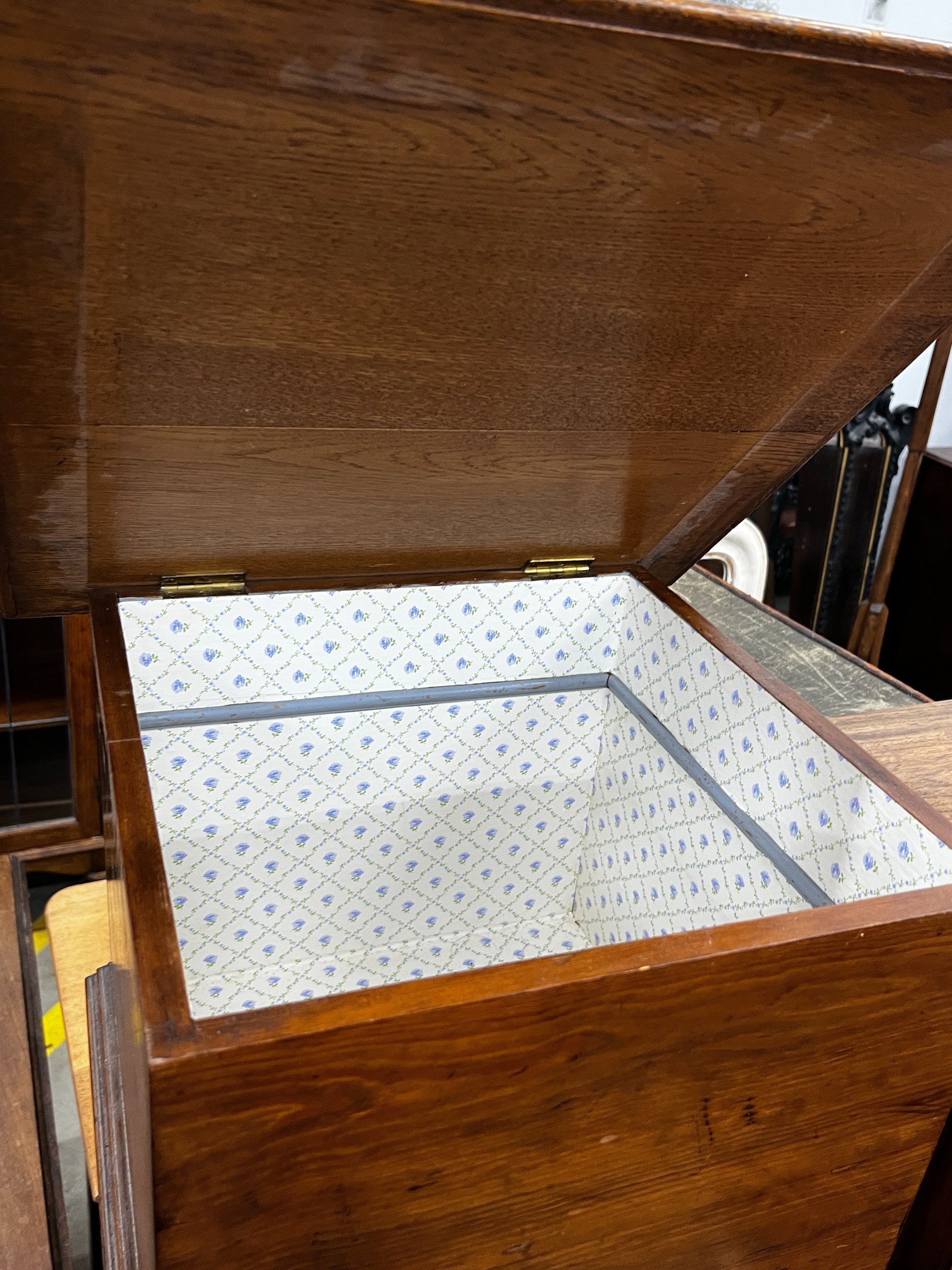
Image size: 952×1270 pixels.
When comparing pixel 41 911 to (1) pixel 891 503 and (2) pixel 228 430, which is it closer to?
(2) pixel 228 430

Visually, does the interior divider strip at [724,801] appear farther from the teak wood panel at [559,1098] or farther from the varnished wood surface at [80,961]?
the varnished wood surface at [80,961]

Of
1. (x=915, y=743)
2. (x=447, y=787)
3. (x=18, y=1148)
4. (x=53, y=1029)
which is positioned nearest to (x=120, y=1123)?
(x=18, y=1148)

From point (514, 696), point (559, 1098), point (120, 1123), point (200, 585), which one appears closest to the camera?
point (559, 1098)

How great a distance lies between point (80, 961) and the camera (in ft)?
4.03

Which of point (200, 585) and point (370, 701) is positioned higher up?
point (200, 585)

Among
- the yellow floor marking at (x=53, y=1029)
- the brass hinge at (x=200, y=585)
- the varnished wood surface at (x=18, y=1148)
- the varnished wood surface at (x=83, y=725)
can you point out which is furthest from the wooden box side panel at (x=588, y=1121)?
the yellow floor marking at (x=53, y=1029)

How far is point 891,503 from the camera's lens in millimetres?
3127

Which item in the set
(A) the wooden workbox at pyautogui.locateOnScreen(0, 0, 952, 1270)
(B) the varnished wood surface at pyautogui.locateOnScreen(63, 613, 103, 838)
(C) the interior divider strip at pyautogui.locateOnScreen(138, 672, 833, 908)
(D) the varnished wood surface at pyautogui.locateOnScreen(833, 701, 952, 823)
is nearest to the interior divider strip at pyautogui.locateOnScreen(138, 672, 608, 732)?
(C) the interior divider strip at pyautogui.locateOnScreen(138, 672, 833, 908)

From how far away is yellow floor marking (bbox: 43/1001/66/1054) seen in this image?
6.14 feet

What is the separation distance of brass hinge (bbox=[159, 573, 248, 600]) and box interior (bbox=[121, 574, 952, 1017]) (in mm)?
64

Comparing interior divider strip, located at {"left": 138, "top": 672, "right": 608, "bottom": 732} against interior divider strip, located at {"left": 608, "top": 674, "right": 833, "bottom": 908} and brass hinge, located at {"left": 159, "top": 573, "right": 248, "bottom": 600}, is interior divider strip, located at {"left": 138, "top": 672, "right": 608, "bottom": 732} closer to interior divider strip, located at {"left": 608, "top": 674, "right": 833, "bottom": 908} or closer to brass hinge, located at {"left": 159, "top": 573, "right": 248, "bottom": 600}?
interior divider strip, located at {"left": 608, "top": 674, "right": 833, "bottom": 908}

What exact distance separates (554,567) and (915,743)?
53cm

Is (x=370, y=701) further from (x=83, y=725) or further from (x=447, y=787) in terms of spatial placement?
(x=83, y=725)

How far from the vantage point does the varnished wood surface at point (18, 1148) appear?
840mm
